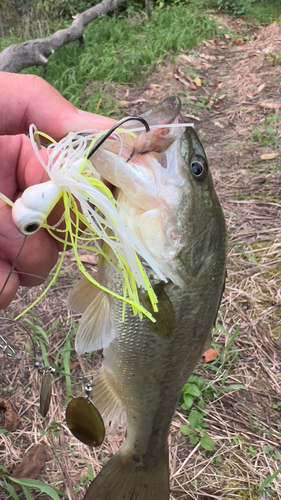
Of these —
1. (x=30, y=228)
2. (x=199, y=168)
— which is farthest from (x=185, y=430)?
(x=30, y=228)

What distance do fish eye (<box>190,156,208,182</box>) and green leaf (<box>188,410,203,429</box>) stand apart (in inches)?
68.7

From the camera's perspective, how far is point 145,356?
1518mm

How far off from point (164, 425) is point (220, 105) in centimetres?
558

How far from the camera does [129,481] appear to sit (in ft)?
5.77

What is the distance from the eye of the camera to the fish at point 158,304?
1.33 metres

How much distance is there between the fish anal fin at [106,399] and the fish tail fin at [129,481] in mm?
156

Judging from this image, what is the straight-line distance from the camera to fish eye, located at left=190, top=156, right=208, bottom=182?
1.42m

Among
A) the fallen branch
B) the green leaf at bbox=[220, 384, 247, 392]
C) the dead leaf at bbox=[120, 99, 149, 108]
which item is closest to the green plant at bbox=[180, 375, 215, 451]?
the green leaf at bbox=[220, 384, 247, 392]

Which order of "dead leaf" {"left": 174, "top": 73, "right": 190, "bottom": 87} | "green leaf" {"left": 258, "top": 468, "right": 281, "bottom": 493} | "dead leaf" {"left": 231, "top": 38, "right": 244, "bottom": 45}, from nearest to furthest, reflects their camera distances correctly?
1. "green leaf" {"left": 258, "top": 468, "right": 281, "bottom": 493}
2. "dead leaf" {"left": 174, "top": 73, "right": 190, "bottom": 87}
3. "dead leaf" {"left": 231, "top": 38, "right": 244, "bottom": 45}

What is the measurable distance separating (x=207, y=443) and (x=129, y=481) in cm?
88

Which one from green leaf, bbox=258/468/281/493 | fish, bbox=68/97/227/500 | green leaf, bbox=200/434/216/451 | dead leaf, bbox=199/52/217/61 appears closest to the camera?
fish, bbox=68/97/227/500

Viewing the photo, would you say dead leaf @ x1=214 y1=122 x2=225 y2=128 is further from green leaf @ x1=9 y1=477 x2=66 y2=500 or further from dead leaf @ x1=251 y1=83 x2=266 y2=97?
green leaf @ x1=9 y1=477 x2=66 y2=500

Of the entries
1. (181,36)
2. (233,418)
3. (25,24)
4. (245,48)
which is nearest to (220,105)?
(181,36)

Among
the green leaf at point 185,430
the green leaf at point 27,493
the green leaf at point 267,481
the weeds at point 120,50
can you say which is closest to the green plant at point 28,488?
the green leaf at point 27,493
